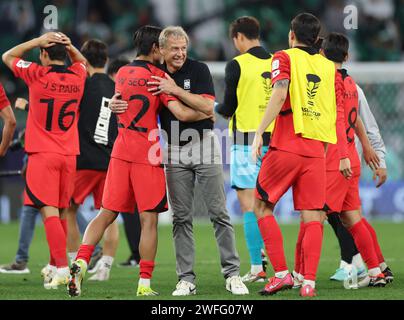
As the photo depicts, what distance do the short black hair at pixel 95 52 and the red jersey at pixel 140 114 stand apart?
6.63 ft

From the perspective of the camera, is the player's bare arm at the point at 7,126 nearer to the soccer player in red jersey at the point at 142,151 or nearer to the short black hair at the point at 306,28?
the soccer player in red jersey at the point at 142,151

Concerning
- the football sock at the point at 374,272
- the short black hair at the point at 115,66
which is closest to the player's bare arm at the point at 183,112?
the football sock at the point at 374,272

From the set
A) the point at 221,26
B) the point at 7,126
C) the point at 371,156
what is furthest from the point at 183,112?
the point at 221,26

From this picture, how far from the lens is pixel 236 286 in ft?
26.0

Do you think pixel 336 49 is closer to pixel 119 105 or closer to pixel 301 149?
pixel 301 149

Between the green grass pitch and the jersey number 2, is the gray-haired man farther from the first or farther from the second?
the green grass pitch

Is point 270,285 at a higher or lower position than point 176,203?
lower

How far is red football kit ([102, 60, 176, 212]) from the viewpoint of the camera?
25.4 feet

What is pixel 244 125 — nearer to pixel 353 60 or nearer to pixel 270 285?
pixel 270 285

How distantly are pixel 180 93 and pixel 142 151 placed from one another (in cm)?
55

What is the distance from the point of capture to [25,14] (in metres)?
19.8

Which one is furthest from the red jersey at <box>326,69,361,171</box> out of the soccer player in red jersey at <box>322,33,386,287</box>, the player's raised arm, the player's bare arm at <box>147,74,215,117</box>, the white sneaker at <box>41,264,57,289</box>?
the white sneaker at <box>41,264,57,289</box>
